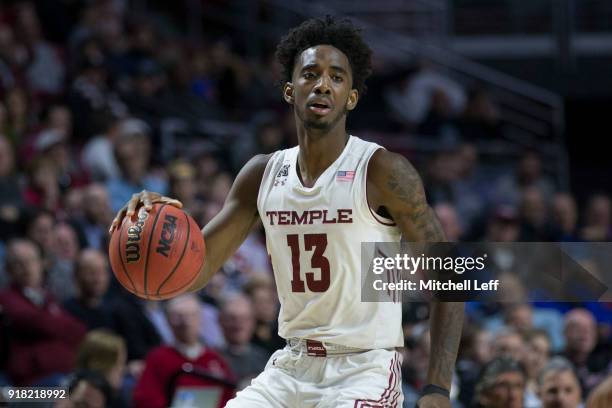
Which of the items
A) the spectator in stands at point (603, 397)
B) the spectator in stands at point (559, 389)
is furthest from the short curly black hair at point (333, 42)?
the spectator in stands at point (559, 389)

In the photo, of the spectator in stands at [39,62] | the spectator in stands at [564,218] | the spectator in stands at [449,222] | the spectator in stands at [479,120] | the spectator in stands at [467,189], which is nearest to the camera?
the spectator in stands at [449,222]

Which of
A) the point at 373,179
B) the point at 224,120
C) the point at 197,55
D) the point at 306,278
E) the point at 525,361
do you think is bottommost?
the point at 525,361

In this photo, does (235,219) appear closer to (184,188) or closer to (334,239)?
(334,239)

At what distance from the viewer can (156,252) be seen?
181 inches

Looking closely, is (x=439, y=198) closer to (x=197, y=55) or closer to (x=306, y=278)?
(x=197, y=55)

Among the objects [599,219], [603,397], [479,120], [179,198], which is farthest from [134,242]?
[479,120]

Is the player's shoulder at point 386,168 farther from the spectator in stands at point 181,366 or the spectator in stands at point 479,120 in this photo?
the spectator in stands at point 479,120

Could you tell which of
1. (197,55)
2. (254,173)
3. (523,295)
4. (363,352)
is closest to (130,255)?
(254,173)

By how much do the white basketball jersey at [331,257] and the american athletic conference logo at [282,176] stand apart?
0.31ft

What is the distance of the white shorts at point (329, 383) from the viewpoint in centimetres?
436

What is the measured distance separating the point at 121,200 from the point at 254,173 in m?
4.50

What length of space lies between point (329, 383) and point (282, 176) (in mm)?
963

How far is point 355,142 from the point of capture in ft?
15.9

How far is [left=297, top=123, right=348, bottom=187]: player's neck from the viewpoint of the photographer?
479 centimetres
